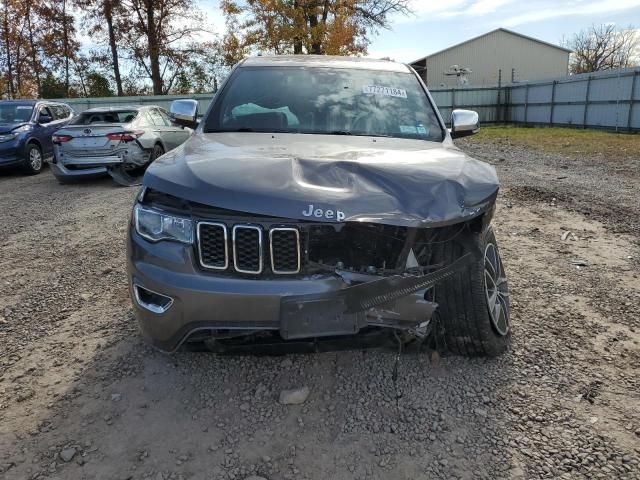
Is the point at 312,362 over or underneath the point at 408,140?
underneath

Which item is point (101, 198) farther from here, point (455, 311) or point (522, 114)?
point (522, 114)

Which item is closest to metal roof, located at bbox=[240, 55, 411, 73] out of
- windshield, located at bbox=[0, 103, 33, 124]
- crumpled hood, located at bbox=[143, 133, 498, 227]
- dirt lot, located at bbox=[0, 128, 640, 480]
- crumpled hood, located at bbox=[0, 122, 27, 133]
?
crumpled hood, located at bbox=[143, 133, 498, 227]

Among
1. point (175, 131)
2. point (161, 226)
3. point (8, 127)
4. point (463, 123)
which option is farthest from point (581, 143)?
point (161, 226)

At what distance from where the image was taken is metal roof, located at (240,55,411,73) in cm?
393

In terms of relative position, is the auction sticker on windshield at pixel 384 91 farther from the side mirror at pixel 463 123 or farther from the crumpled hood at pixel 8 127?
the crumpled hood at pixel 8 127

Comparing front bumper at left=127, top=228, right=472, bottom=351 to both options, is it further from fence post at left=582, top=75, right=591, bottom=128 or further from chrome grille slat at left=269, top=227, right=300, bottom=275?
fence post at left=582, top=75, right=591, bottom=128

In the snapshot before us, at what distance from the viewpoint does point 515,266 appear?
4.40 meters

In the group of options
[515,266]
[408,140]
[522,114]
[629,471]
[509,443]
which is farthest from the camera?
[522,114]

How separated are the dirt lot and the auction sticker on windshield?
1.72 metres

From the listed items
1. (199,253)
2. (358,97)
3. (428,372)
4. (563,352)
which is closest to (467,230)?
(428,372)

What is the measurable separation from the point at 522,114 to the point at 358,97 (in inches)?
941

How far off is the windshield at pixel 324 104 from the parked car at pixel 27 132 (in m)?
8.99

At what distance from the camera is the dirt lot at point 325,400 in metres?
2.11

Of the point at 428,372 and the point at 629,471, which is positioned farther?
the point at 428,372
